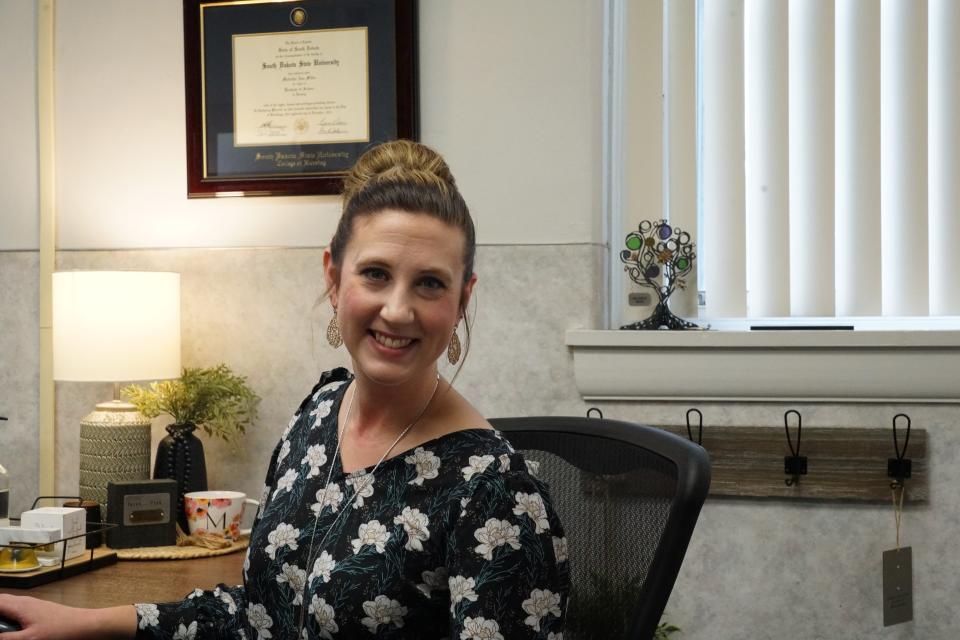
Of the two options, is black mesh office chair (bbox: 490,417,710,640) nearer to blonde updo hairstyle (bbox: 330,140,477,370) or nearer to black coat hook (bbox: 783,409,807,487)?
blonde updo hairstyle (bbox: 330,140,477,370)

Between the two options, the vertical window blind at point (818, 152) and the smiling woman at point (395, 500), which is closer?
the smiling woman at point (395, 500)

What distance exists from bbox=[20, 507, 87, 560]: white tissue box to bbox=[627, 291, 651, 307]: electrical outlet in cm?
119

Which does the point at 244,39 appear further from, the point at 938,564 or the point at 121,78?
the point at 938,564

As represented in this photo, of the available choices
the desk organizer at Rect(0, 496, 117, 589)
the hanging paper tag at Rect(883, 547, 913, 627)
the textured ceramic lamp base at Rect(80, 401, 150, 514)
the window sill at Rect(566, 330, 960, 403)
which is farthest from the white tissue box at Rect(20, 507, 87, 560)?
the hanging paper tag at Rect(883, 547, 913, 627)

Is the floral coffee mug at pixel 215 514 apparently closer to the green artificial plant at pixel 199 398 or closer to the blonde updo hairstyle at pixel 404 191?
the green artificial plant at pixel 199 398

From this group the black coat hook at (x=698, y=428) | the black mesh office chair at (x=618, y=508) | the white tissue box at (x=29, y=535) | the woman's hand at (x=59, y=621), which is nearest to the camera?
the black mesh office chair at (x=618, y=508)

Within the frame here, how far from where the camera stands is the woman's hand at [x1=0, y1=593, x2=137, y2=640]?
1.21 m

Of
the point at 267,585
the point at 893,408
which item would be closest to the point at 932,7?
the point at 893,408

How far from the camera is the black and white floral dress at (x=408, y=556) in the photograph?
109 cm

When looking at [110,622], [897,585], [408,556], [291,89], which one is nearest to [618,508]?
[408,556]

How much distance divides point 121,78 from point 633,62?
1.19 m

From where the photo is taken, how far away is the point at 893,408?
2064mm

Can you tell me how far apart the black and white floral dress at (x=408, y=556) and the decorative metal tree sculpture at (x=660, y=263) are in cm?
96

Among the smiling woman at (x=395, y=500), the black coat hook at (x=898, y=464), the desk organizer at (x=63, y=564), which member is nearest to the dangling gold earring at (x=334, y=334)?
the smiling woman at (x=395, y=500)
